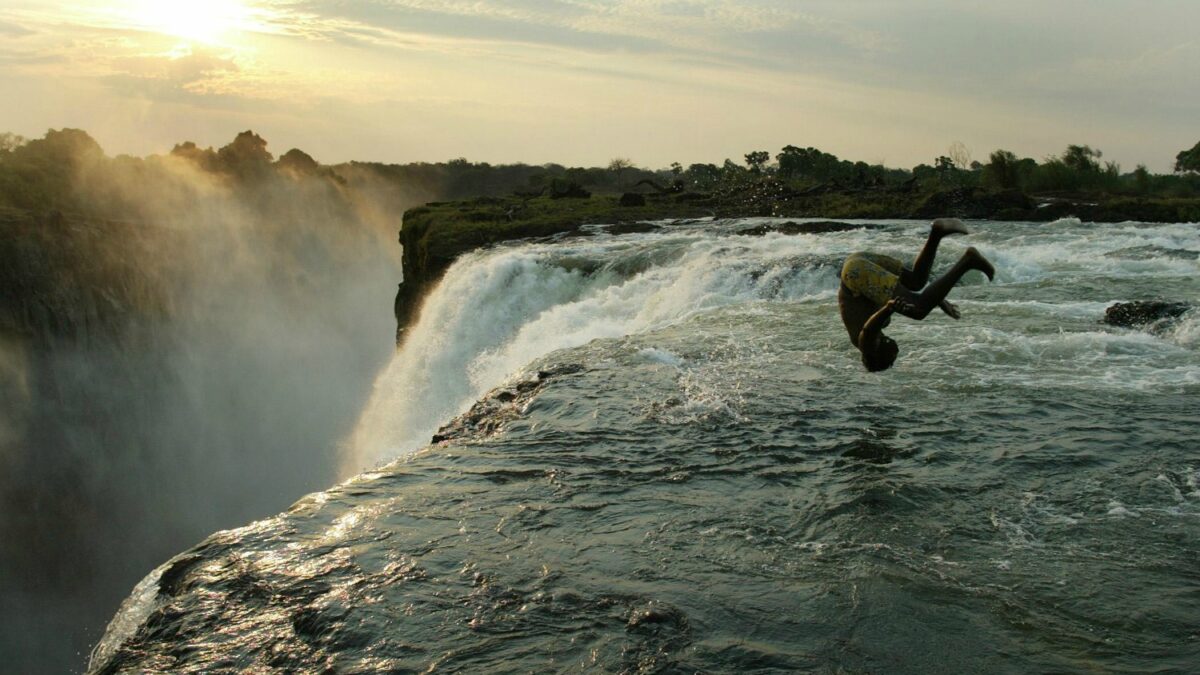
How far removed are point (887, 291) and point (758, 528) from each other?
1.76m

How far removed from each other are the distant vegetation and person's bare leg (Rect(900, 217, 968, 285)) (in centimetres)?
2240

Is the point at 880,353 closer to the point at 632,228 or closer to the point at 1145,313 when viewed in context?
the point at 1145,313

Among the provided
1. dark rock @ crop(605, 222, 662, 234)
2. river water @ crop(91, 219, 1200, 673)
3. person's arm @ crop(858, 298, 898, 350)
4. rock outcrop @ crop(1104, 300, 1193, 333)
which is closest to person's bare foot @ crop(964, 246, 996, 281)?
person's arm @ crop(858, 298, 898, 350)

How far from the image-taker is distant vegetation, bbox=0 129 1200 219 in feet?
103

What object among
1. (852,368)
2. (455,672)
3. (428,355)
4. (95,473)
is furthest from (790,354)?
(95,473)

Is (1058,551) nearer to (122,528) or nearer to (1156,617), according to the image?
(1156,617)

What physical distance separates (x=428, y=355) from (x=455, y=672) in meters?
15.6

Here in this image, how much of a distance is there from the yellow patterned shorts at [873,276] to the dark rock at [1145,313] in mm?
6511

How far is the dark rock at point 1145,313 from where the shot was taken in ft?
36.9

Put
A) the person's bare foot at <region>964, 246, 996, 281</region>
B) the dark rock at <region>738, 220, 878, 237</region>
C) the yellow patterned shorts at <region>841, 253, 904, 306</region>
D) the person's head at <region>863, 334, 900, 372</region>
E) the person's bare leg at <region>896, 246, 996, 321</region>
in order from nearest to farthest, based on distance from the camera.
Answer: the person's bare foot at <region>964, 246, 996, 281</region>
the person's bare leg at <region>896, 246, 996, 321</region>
the yellow patterned shorts at <region>841, 253, 904, 306</region>
the person's head at <region>863, 334, 900, 372</region>
the dark rock at <region>738, 220, 878, 237</region>

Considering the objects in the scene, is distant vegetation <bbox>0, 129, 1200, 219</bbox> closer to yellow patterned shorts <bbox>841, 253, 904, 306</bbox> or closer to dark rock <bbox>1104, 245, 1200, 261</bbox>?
dark rock <bbox>1104, 245, 1200, 261</bbox>

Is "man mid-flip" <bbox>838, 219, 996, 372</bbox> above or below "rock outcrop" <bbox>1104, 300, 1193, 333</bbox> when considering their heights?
above

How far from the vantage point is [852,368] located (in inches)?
393

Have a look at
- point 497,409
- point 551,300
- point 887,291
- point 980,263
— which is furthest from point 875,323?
point 551,300
